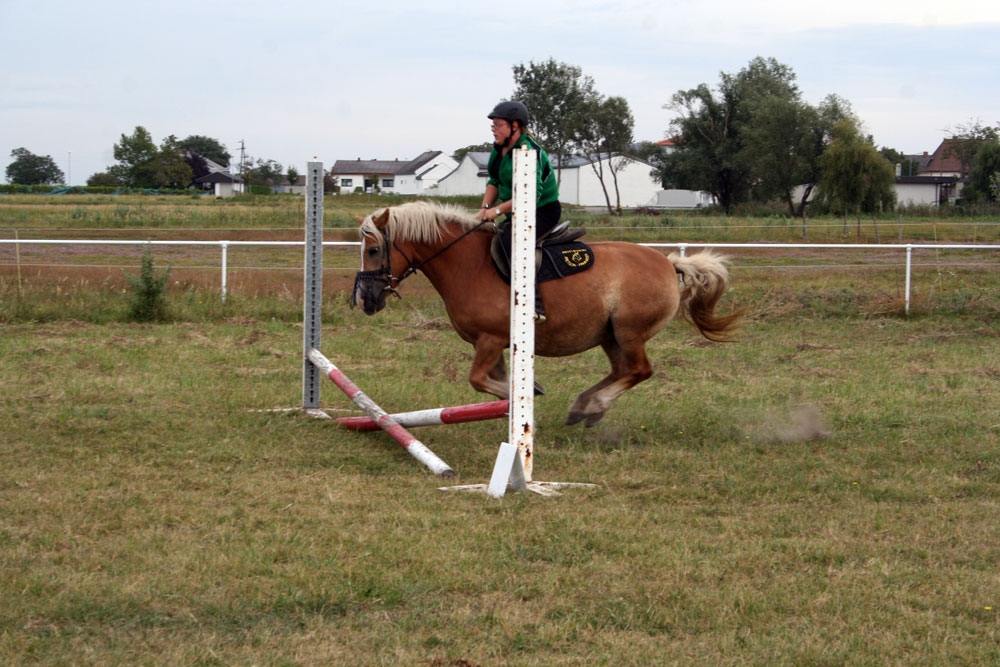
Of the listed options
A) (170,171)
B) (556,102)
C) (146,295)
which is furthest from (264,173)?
(146,295)

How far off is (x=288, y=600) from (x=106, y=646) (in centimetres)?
67

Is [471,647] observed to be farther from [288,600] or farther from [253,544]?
[253,544]

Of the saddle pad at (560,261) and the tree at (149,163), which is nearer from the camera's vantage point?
the saddle pad at (560,261)

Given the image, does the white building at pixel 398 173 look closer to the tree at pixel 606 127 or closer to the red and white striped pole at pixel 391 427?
the tree at pixel 606 127

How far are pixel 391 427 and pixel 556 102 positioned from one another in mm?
46830

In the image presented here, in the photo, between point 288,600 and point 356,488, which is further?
point 356,488

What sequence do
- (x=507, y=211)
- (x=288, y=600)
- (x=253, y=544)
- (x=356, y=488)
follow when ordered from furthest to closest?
(x=507, y=211)
(x=356, y=488)
(x=253, y=544)
(x=288, y=600)

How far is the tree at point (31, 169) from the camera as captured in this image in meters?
102

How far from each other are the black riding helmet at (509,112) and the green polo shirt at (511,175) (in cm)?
13

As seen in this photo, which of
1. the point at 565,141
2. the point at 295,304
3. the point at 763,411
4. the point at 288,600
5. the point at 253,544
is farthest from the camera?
the point at 565,141

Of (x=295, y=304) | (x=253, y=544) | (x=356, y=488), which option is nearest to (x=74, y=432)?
(x=356, y=488)

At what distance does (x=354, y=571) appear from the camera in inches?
160

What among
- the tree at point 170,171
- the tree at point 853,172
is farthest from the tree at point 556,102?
the tree at point 170,171

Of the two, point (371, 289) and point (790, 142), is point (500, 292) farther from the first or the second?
point (790, 142)
